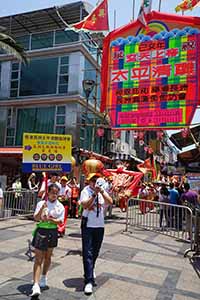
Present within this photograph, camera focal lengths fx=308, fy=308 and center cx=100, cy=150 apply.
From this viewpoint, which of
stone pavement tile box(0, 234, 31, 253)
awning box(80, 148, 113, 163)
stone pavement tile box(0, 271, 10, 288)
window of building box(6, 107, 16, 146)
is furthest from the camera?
window of building box(6, 107, 16, 146)

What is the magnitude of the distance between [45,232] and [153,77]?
23.6 feet

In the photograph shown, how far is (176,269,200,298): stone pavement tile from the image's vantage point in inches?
200

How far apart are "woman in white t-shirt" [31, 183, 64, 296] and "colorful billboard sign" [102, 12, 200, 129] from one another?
6003mm

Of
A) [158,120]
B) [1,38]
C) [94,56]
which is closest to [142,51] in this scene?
[158,120]

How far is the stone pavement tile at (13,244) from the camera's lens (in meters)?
6.91

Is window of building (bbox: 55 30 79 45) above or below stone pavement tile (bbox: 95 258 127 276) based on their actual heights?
above

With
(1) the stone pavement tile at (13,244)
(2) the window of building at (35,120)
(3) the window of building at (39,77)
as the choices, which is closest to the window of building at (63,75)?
(3) the window of building at (39,77)

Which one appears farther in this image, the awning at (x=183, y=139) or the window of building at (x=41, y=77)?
the window of building at (x=41, y=77)

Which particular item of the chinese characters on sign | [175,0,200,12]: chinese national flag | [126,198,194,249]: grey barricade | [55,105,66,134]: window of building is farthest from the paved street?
[55,105,66,134]: window of building

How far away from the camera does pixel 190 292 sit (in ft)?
16.1

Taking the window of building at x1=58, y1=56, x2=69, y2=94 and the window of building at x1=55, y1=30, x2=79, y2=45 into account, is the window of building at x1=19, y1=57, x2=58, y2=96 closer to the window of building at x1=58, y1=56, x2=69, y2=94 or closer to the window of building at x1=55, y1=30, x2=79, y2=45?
the window of building at x1=58, y1=56, x2=69, y2=94

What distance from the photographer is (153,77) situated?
400 inches

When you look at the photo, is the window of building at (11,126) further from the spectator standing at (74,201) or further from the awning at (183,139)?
the awning at (183,139)

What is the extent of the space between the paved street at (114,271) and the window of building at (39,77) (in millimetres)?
13228
